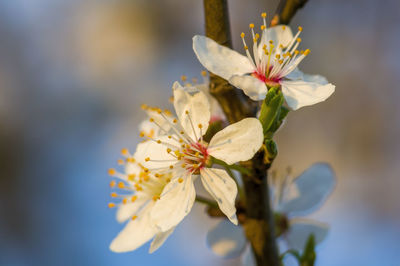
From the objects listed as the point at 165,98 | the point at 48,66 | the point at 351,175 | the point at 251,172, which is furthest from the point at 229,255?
the point at 48,66

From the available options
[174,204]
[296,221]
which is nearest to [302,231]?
[296,221]

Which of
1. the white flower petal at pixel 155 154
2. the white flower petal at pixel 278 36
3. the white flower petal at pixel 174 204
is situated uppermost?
the white flower petal at pixel 278 36

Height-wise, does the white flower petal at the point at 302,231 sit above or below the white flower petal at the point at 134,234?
below

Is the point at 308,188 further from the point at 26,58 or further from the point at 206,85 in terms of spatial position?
the point at 26,58

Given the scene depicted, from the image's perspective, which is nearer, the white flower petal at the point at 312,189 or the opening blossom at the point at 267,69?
the opening blossom at the point at 267,69

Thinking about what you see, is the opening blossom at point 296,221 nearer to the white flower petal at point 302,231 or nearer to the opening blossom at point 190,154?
the white flower petal at point 302,231

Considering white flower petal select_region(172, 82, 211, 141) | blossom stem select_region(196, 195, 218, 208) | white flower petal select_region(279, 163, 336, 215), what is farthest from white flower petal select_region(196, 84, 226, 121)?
white flower petal select_region(279, 163, 336, 215)

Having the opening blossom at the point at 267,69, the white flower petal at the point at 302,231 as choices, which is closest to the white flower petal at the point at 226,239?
the white flower petal at the point at 302,231
